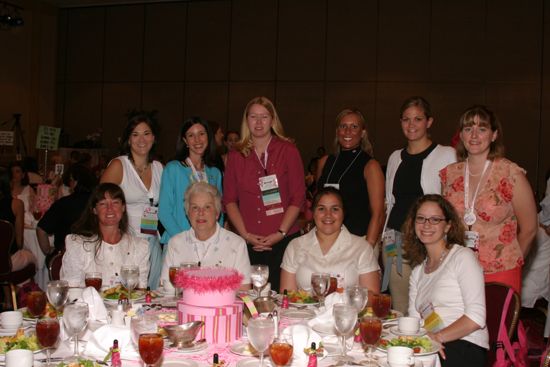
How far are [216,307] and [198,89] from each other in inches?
436

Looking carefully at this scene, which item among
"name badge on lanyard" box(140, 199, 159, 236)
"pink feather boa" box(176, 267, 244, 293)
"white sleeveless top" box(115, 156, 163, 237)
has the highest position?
"white sleeveless top" box(115, 156, 163, 237)

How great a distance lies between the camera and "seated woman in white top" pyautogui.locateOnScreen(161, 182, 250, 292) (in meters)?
3.46

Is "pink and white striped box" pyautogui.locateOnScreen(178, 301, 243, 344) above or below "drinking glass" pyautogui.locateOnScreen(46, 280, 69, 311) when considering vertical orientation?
below

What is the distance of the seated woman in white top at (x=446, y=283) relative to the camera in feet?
8.89

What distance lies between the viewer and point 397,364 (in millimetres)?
A: 1969

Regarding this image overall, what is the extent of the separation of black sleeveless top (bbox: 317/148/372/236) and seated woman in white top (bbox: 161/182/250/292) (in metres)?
1.00

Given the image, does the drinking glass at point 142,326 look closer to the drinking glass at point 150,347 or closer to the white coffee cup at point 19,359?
the drinking glass at point 150,347

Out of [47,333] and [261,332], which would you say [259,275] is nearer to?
[261,332]

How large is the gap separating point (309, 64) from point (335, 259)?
30.1 feet

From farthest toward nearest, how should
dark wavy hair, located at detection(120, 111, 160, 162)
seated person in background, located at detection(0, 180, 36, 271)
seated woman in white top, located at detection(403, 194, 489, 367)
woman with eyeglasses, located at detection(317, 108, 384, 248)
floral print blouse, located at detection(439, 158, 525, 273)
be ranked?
seated person in background, located at detection(0, 180, 36, 271) → dark wavy hair, located at detection(120, 111, 160, 162) → woman with eyeglasses, located at detection(317, 108, 384, 248) → floral print blouse, located at detection(439, 158, 525, 273) → seated woman in white top, located at detection(403, 194, 489, 367)

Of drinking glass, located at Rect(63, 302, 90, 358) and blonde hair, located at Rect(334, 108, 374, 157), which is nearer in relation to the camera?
drinking glass, located at Rect(63, 302, 90, 358)

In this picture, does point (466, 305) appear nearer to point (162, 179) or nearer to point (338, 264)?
point (338, 264)

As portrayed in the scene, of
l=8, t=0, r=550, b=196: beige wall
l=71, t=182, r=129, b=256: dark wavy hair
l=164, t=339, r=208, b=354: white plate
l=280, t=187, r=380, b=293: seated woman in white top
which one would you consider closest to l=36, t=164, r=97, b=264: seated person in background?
l=71, t=182, r=129, b=256: dark wavy hair

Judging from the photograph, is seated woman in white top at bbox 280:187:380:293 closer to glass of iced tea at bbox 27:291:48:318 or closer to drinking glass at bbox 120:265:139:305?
drinking glass at bbox 120:265:139:305
